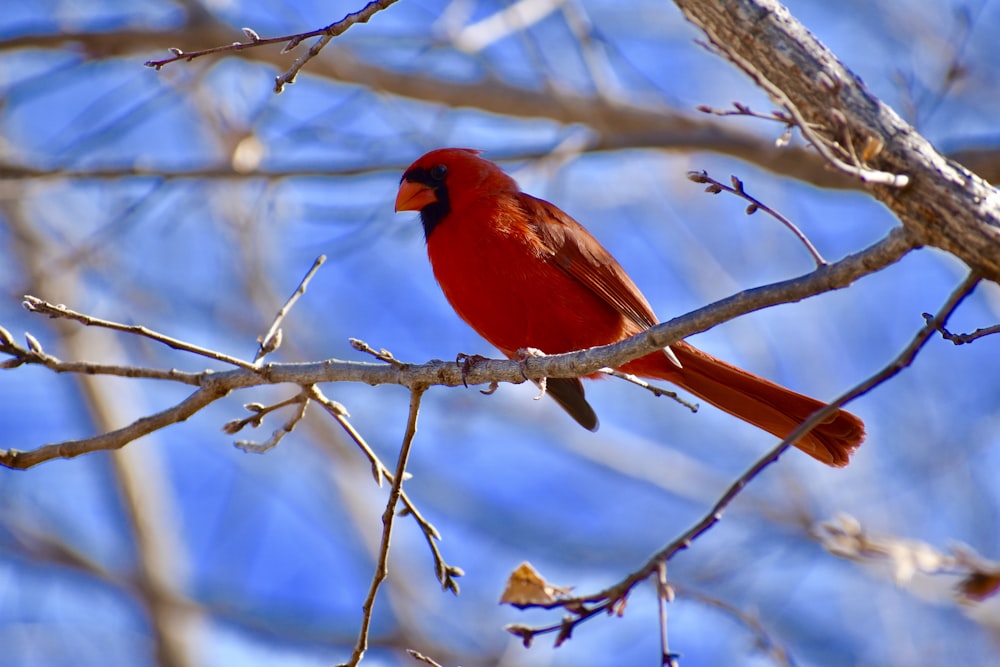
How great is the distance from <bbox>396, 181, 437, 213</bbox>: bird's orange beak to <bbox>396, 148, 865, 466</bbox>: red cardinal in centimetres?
24

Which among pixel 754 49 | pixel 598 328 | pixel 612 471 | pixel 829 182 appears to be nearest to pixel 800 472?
pixel 612 471

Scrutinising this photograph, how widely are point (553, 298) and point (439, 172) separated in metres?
0.88

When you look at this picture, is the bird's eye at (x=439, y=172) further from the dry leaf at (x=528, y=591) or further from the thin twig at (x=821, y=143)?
the dry leaf at (x=528, y=591)

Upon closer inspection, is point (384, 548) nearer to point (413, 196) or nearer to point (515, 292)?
point (515, 292)

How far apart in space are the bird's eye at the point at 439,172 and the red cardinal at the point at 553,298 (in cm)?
34

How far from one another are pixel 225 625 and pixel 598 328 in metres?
4.87

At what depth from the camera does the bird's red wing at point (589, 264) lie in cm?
344

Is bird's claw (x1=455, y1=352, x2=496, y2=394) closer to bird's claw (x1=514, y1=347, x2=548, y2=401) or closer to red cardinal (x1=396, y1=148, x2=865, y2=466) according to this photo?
bird's claw (x1=514, y1=347, x2=548, y2=401)

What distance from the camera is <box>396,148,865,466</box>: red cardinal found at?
129 inches

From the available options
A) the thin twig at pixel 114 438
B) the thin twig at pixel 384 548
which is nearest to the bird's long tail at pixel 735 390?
the thin twig at pixel 384 548

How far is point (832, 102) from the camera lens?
1885mm

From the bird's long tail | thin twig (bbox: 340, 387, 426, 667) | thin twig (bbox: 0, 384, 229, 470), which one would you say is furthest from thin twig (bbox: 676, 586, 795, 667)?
thin twig (bbox: 0, 384, 229, 470)

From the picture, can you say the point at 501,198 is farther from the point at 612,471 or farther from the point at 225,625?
the point at 225,625

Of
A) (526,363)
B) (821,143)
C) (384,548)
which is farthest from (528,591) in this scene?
(821,143)
